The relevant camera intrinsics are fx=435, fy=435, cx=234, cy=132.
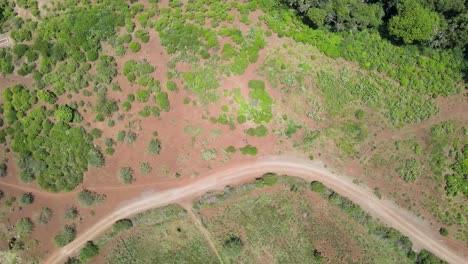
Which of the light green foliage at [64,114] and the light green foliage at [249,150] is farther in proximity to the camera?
the light green foliage at [64,114]

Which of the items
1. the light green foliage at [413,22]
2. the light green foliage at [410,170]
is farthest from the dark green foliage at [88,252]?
the light green foliage at [413,22]

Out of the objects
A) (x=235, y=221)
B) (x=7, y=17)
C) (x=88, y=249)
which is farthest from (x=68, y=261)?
(x=7, y=17)

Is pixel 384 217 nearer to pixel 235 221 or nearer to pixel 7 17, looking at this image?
pixel 235 221

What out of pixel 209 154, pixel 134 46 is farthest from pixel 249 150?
pixel 134 46

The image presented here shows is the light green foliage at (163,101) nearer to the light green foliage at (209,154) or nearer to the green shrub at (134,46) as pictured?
the green shrub at (134,46)

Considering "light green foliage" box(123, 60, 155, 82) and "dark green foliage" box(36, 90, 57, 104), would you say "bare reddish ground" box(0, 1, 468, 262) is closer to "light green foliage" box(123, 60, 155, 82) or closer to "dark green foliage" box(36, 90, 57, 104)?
"light green foliage" box(123, 60, 155, 82)

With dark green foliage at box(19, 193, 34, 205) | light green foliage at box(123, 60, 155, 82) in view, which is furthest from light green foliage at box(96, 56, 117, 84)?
dark green foliage at box(19, 193, 34, 205)

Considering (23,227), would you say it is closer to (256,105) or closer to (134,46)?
(134,46)
